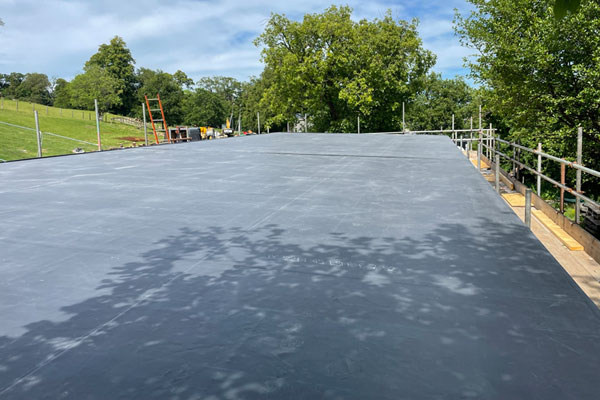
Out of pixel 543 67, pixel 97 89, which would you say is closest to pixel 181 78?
pixel 97 89

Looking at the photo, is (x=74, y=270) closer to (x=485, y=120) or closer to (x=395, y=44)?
(x=395, y=44)

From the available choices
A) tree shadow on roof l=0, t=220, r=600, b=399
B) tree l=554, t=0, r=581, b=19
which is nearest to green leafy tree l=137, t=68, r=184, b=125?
tree shadow on roof l=0, t=220, r=600, b=399

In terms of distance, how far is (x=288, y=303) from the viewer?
206cm

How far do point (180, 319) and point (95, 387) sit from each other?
0.48m

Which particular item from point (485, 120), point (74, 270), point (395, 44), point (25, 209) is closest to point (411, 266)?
point (74, 270)

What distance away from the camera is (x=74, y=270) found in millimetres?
2525

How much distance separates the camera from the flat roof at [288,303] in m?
1.51

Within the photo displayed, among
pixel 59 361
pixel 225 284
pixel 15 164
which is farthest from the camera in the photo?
pixel 15 164

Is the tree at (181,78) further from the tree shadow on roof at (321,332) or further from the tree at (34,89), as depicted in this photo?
the tree shadow on roof at (321,332)

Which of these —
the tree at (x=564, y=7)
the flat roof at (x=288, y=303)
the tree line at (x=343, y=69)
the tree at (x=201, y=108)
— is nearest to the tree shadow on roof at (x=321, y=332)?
the flat roof at (x=288, y=303)

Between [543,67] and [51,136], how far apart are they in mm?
30674

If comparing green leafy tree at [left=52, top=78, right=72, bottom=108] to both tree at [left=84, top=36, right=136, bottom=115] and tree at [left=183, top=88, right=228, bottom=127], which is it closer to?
tree at [left=84, top=36, right=136, bottom=115]

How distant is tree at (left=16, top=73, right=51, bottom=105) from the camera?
79.8m

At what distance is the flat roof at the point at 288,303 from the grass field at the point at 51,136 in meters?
21.8
